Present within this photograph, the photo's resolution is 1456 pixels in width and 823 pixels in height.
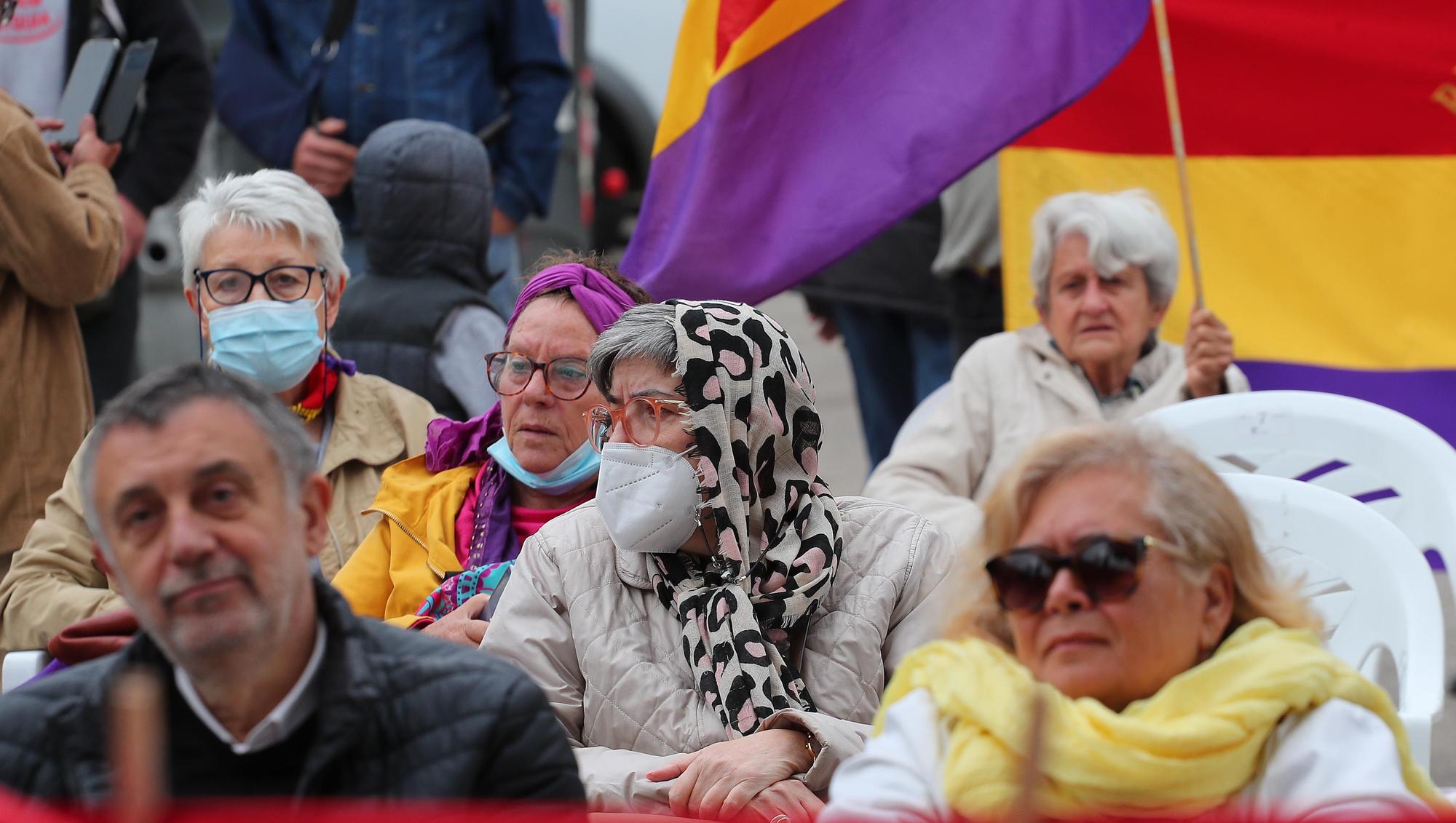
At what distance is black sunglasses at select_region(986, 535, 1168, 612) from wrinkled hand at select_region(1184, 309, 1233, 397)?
260 centimetres

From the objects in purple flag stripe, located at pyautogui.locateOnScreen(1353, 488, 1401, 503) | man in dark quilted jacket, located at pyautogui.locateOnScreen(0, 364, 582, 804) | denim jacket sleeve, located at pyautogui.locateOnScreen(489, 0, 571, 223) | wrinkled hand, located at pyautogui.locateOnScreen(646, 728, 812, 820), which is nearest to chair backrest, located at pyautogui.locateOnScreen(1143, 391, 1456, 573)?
purple flag stripe, located at pyautogui.locateOnScreen(1353, 488, 1401, 503)

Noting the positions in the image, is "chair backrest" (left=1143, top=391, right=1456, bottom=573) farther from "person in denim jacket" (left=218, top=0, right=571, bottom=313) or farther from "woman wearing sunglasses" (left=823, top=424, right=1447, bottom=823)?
"person in denim jacket" (left=218, top=0, right=571, bottom=313)

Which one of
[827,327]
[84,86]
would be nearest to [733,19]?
[84,86]

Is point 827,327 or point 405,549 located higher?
point 405,549

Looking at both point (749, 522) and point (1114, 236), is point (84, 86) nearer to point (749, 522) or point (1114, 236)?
point (749, 522)

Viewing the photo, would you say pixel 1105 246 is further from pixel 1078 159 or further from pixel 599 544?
pixel 599 544

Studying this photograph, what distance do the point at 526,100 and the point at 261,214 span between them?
6.93 ft

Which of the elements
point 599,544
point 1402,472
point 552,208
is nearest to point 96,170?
point 599,544

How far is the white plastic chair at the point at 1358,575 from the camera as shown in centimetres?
368

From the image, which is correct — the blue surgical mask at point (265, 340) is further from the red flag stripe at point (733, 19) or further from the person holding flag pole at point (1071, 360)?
the person holding flag pole at point (1071, 360)

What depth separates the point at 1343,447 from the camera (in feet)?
14.2

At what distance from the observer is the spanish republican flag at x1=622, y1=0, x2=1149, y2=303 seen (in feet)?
15.8

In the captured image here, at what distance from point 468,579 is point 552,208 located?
598 centimetres

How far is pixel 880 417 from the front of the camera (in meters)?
7.28
